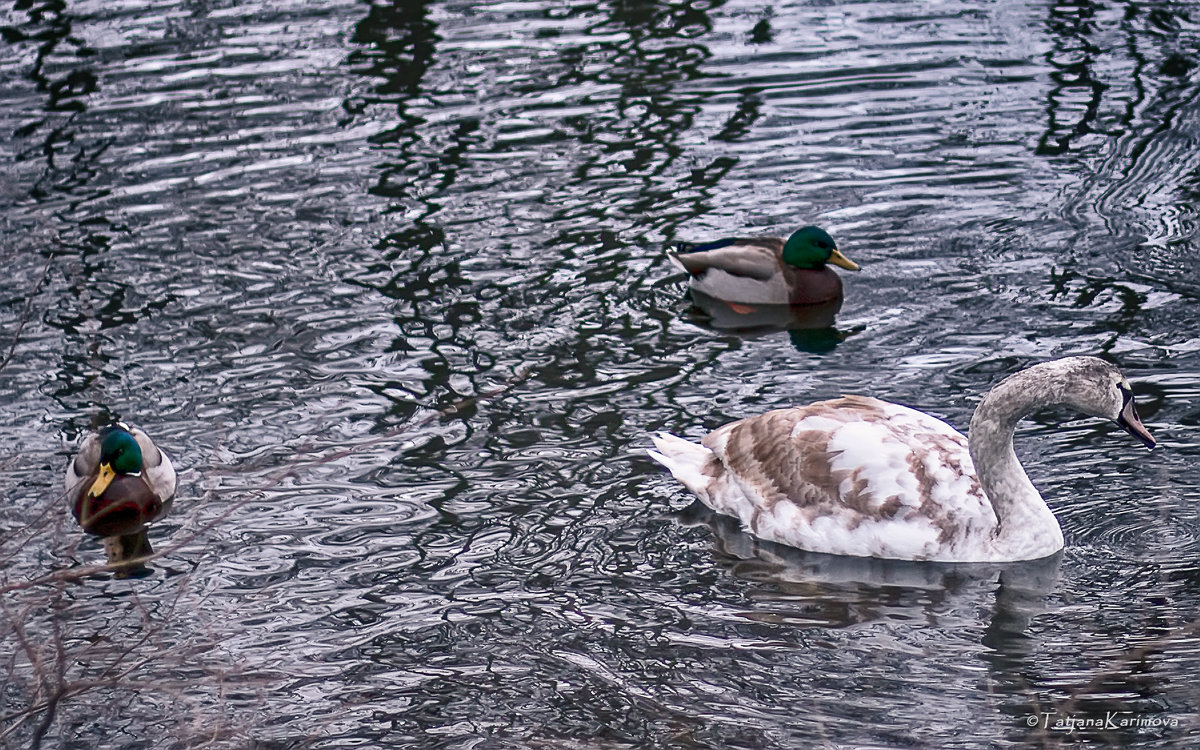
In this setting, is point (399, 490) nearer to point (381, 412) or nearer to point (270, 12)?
point (381, 412)

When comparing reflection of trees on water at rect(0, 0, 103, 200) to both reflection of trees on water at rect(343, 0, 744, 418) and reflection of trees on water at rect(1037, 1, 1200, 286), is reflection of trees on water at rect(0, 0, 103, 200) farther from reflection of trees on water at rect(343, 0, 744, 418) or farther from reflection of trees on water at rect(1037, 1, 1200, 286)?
reflection of trees on water at rect(1037, 1, 1200, 286)

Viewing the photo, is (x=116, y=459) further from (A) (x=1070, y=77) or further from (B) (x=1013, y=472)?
(A) (x=1070, y=77)

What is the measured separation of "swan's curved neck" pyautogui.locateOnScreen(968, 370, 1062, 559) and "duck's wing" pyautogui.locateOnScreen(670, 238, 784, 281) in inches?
168

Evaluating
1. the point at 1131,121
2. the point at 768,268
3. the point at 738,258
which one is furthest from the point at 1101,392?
the point at 1131,121

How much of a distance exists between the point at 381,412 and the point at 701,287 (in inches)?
128

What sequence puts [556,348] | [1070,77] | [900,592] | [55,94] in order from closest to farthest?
[900,592]
[556,348]
[1070,77]
[55,94]

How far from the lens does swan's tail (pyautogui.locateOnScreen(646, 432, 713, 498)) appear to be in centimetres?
935

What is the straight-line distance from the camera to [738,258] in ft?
41.5

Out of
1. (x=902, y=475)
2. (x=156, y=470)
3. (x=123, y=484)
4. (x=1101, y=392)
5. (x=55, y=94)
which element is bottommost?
(x=902, y=475)

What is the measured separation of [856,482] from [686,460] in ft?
3.77

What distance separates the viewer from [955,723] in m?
7.05

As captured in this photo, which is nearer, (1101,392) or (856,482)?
(1101,392)

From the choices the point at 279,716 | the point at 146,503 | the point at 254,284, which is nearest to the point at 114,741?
the point at 279,716

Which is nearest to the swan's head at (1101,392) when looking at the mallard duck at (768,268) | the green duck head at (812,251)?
the mallard duck at (768,268)
